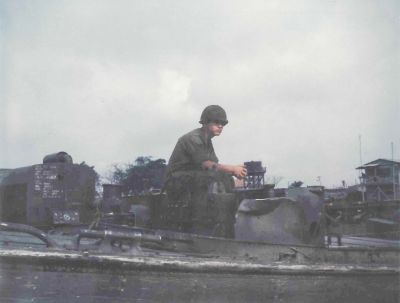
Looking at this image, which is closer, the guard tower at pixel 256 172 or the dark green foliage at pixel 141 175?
the guard tower at pixel 256 172

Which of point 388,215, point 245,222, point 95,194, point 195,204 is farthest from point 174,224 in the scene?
point 388,215

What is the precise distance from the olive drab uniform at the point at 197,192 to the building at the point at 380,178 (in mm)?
2263

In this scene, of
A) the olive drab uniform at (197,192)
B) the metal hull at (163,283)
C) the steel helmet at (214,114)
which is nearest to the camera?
the metal hull at (163,283)

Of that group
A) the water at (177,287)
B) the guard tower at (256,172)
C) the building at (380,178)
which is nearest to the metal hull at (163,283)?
the water at (177,287)

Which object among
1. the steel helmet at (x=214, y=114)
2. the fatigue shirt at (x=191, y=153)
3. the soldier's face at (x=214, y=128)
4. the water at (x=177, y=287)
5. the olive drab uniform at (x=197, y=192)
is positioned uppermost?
the steel helmet at (x=214, y=114)

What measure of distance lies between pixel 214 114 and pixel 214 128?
0.44ft

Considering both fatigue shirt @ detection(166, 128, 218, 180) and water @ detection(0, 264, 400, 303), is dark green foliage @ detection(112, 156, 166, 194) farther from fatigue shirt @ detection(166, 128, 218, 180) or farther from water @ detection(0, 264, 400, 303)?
water @ detection(0, 264, 400, 303)

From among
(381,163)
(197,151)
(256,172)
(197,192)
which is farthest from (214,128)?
(381,163)

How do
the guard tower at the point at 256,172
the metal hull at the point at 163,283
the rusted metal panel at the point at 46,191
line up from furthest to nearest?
the rusted metal panel at the point at 46,191 → the guard tower at the point at 256,172 → the metal hull at the point at 163,283

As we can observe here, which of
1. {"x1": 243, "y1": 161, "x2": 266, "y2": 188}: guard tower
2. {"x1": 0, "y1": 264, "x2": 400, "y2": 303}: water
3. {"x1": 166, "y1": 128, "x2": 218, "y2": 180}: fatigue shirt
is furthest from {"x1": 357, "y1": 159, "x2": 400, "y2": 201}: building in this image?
{"x1": 166, "y1": 128, "x2": 218, "y2": 180}: fatigue shirt

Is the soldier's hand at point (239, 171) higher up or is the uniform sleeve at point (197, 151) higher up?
the uniform sleeve at point (197, 151)

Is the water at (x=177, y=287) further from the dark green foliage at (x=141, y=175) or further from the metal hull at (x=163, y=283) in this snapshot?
the dark green foliage at (x=141, y=175)

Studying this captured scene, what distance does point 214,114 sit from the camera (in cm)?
455

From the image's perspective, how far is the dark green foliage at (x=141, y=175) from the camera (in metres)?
6.42
